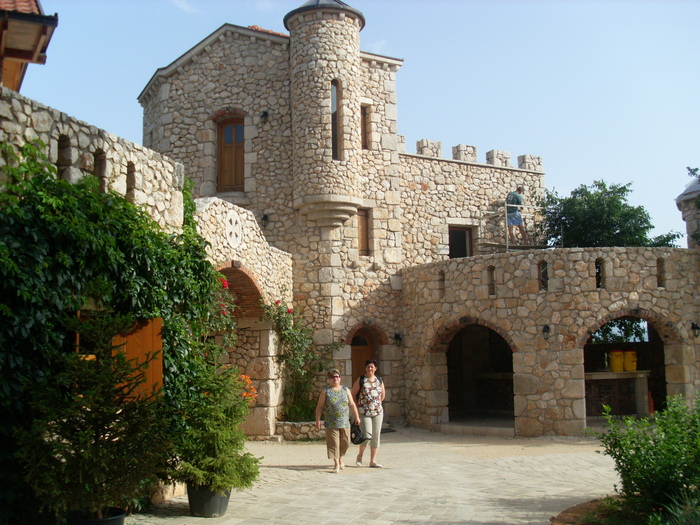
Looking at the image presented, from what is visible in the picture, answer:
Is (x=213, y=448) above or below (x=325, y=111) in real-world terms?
below

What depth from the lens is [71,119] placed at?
6.73 m

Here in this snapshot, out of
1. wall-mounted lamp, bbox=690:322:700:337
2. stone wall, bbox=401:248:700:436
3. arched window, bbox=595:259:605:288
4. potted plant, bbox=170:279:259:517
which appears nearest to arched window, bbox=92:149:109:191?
potted plant, bbox=170:279:259:517

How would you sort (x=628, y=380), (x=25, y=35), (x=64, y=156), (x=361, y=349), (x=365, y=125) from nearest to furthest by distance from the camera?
1. (x=64, y=156)
2. (x=25, y=35)
3. (x=628, y=380)
4. (x=361, y=349)
5. (x=365, y=125)

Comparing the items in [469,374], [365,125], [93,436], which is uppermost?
[365,125]

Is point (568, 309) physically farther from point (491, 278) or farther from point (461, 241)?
point (461, 241)

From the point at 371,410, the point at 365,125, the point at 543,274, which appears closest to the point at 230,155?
the point at 365,125

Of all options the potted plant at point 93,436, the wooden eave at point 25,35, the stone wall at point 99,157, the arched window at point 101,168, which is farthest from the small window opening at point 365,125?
the potted plant at point 93,436

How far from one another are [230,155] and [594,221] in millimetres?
9477

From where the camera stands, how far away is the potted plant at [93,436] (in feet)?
18.1

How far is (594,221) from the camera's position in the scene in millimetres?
18969

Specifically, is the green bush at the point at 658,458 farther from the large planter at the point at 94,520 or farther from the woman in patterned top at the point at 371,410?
the large planter at the point at 94,520

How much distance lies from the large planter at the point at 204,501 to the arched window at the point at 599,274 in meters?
9.29

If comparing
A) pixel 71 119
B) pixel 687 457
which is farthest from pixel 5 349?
pixel 687 457

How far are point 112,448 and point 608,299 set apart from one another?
34.6 feet
